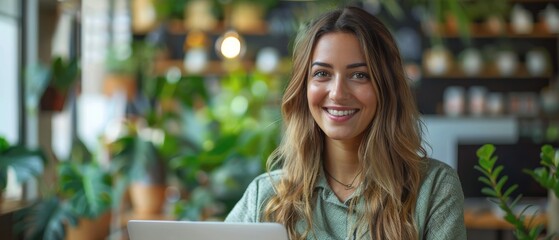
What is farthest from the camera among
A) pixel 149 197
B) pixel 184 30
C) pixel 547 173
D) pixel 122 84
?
pixel 184 30

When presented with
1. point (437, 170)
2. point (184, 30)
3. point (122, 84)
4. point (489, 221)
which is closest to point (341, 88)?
point (437, 170)

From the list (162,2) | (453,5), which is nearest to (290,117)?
(453,5)

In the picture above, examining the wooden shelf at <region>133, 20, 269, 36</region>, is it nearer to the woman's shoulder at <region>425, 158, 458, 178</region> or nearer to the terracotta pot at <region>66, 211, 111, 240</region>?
the terracotta pot at <region>66, 211, 111, 240</region>

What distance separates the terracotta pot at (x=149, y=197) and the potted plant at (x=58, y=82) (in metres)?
0.98

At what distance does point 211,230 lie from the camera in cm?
161

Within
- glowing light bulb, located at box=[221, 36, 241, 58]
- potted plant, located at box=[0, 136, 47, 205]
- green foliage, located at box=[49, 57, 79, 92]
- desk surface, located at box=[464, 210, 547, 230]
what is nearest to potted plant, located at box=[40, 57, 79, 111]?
green foliage, located at box=[49, 57, 79, 92]

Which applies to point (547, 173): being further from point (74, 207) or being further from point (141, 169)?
point (141, 169)

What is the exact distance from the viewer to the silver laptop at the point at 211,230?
1.60 metres

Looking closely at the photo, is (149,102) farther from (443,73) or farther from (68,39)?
(443,73)

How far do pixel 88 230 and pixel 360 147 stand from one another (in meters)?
2.42

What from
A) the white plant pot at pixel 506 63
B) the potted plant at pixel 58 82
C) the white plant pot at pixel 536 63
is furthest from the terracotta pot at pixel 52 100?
the white plant pot at pixel 536 63

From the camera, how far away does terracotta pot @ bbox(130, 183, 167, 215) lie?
4.94m

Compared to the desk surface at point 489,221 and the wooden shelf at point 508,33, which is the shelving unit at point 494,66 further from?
the desk surface at point 489,221

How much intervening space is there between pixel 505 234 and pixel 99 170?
313cm
